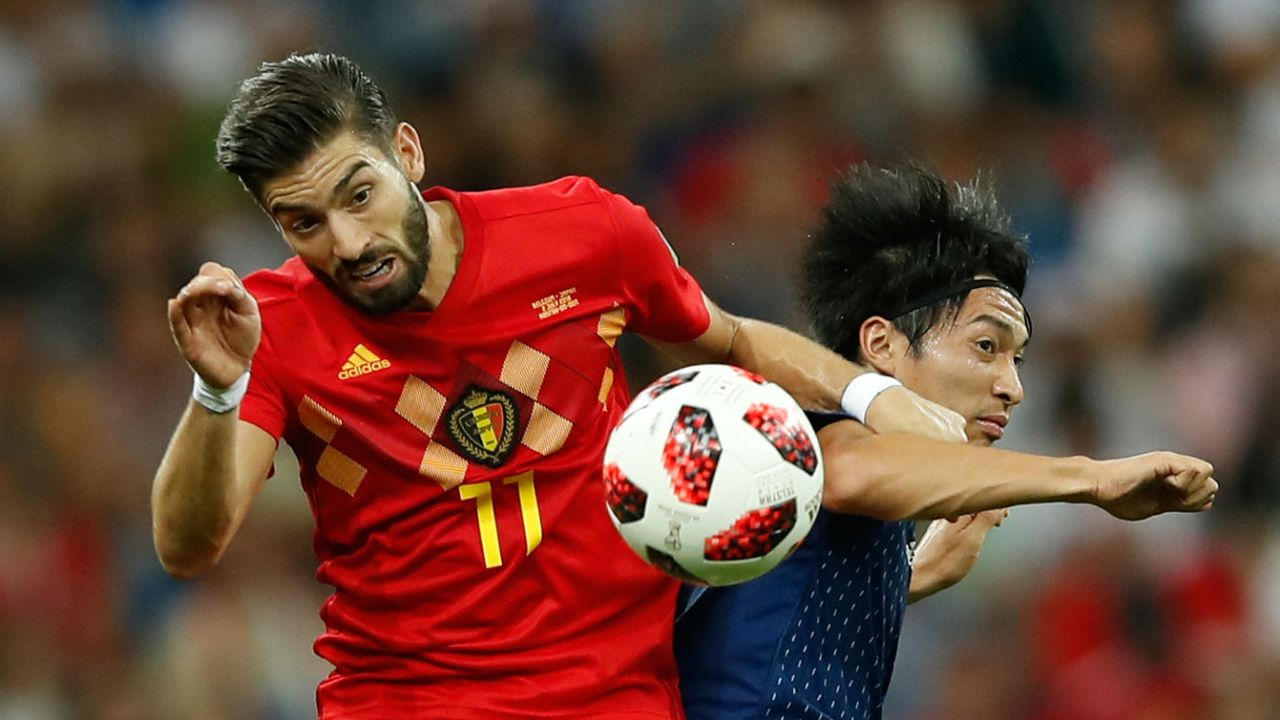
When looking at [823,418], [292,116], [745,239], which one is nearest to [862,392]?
[823,418]

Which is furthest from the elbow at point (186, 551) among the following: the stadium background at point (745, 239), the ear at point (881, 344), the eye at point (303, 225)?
the stadium background at point (745, 239)

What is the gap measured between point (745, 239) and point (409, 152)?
178 inches

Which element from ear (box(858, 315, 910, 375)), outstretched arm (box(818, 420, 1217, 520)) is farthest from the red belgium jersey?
ear (box(858, 315, 910, 375))

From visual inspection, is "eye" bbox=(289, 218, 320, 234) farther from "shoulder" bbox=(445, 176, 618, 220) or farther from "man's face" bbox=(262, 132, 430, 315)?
"shoulder" bbox=(445, 176, 618, 220)

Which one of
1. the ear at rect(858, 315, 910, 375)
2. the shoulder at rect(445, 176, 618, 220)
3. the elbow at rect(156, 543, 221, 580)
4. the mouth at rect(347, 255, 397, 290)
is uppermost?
the ear at rect(858, 315, 910, 375)

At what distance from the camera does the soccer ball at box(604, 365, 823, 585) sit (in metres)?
3.79

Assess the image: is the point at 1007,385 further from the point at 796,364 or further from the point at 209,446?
the point at 209,446

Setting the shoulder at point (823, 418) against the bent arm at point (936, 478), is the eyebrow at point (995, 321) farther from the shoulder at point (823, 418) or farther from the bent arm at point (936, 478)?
the bent arm at point (936, 478)

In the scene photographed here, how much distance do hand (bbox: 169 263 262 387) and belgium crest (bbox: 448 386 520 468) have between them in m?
0.60

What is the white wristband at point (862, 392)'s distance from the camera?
14.4 ft

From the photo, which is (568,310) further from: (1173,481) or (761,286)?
(761,286)

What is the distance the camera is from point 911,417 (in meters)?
4.26

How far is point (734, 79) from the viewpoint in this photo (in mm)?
9742

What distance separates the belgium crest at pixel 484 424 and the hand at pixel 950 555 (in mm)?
1377
